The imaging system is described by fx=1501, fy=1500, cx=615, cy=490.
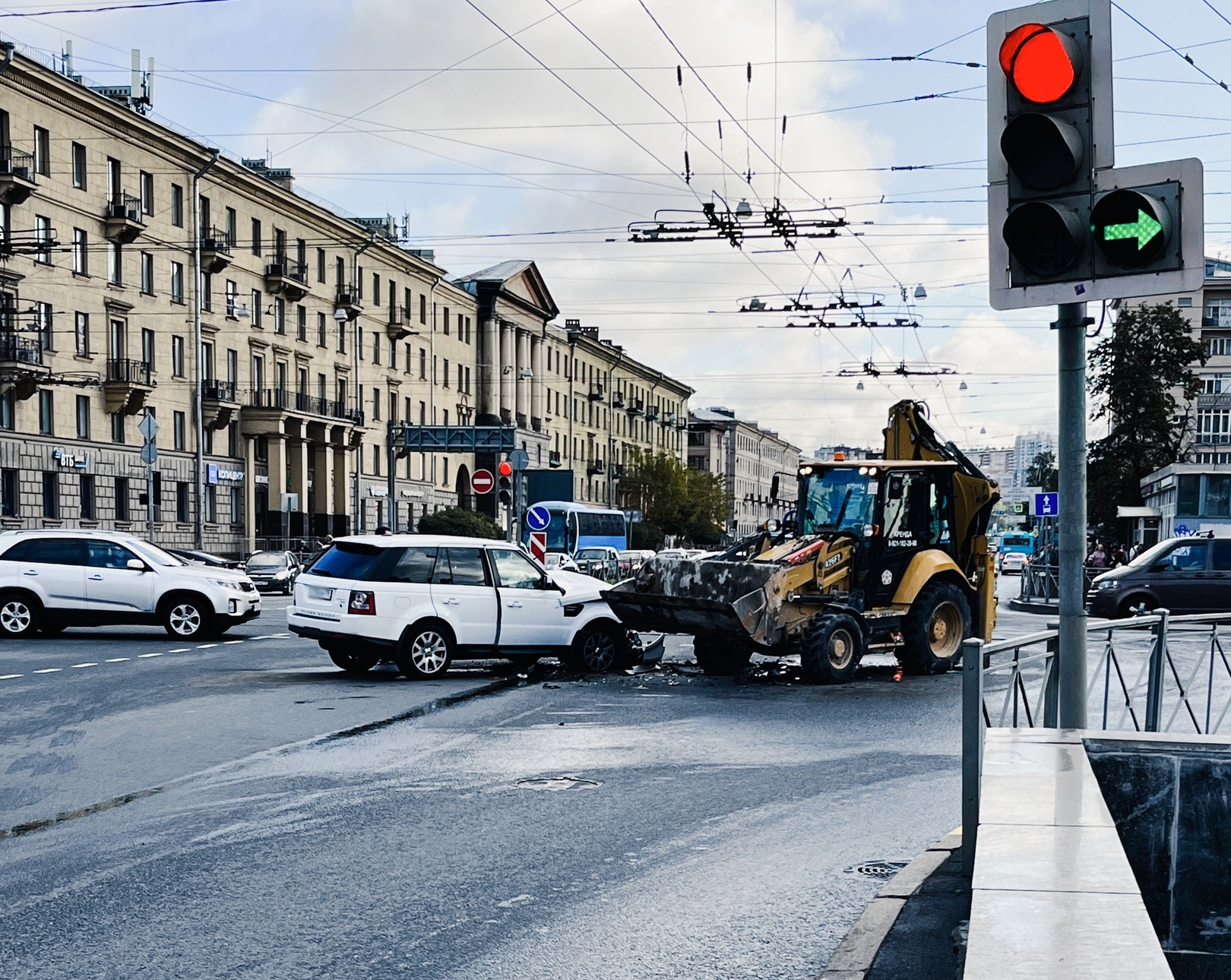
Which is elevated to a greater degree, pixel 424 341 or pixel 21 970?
pixel 424 341

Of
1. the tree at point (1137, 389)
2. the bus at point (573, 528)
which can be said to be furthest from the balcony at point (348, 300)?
the tree at point (1137, 389)

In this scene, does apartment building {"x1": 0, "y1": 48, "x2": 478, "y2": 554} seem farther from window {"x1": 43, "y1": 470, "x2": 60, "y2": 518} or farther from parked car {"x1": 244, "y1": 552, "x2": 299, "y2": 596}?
parked car {"x1": 244, "y1": 552, "x2": 299, "y2": 596}

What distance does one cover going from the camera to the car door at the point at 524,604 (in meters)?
17.8

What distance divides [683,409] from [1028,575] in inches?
3761

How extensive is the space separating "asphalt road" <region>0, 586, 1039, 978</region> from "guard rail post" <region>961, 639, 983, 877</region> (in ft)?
2.15

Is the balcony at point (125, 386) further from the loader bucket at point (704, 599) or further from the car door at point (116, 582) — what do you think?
the loader bucket at point (704, 599)

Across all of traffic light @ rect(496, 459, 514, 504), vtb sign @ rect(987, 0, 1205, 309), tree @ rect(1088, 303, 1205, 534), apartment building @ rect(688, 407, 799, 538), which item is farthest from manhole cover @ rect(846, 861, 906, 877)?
apartment building @ rect(688, 407, 799, 538)

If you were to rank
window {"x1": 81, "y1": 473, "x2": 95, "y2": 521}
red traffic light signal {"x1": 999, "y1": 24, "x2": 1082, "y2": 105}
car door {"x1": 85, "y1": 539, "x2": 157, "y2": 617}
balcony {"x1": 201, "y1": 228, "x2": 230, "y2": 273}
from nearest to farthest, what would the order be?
red traffic light signal {"x1": 999, "y1": 24, "x2": 1082, "y2": 105} < car door {"x1": 85, "y1": 539, "x2": 157, "y2": 617} < window {"x1": 81, "y1": 473, "x2": 95, "y2": 521} < balcony {"x1": 201, "y1": 228, "x2": 230, "y2": 273}

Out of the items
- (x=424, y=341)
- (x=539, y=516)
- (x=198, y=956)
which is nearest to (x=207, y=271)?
(x=424, y=341)

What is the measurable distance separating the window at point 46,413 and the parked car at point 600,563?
17.3 m

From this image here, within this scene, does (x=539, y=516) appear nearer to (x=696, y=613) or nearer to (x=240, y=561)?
(x=696, y=613)

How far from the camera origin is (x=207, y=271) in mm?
57750

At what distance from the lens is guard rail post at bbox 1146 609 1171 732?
946cm

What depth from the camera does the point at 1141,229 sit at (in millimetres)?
5738
